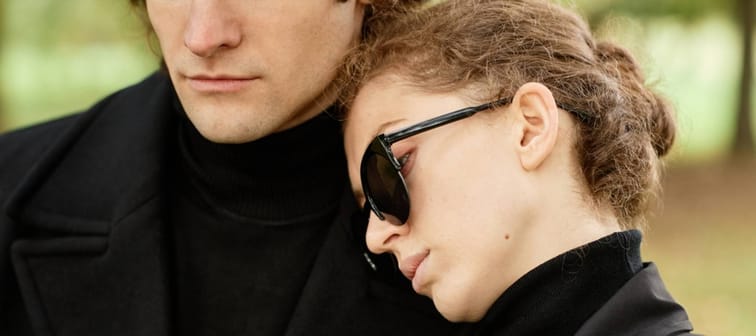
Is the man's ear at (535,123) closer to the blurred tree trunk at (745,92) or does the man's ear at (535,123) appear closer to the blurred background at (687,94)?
the blurred background at (687,94)

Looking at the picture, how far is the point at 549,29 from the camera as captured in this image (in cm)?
292

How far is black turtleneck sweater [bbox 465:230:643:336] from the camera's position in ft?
8.61

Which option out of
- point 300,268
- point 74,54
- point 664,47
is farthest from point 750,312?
point 74,54

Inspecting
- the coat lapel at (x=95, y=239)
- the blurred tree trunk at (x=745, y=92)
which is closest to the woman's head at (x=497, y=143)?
the coat lapel at (x=95, y=239)

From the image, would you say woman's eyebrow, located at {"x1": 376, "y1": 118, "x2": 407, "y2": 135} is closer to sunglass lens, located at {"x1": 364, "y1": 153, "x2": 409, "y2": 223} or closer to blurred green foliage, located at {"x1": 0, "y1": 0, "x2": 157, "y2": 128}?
sunglass lens, located at {"x1": 364, "y1": 153, "x2": 409, "y2": 223}

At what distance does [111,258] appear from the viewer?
10.6 ft

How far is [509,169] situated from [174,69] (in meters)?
1.03

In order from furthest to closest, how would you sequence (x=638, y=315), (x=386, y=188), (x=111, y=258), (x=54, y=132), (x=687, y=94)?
(x=687, y=94)
(x=54, y=132)
(x=111, y=258)
(x=386, y=188)
(x=638, y=315)

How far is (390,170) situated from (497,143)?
0.28m

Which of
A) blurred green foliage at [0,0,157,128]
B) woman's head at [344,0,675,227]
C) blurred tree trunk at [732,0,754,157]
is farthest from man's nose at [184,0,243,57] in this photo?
blurred tree trunk at [732,0,754,157]

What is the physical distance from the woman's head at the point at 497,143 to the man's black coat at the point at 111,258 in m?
0.28

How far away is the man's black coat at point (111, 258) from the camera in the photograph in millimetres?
3127

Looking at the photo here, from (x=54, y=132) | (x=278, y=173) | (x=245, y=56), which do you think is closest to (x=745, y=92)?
(x=278, y=173)

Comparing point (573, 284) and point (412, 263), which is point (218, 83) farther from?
point (573, 284)
